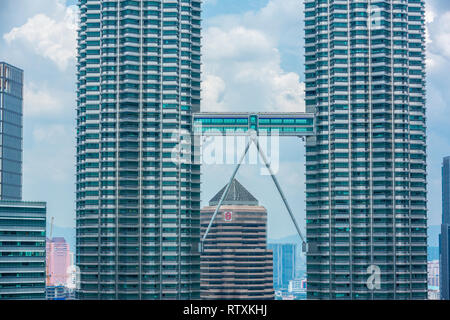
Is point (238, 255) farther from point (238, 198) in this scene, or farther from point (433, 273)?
point (433, 273)

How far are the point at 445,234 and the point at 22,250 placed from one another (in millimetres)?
33562

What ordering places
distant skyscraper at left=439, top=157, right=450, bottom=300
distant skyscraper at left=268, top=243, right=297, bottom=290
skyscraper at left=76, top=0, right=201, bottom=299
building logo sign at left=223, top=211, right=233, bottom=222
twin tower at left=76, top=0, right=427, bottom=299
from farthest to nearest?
building logo sign at left=223, top=211, right=233, bottom=222, distant skyscraper at left=268, top=243, right=297, bottom=290, twin tower at left=76, top=0, right=427, bottom=299, skyscraper at left=76, top=0, right=201, bottom=299, distant skyscraper at left=439, top=157, right=450, bottom=300

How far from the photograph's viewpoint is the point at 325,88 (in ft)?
172

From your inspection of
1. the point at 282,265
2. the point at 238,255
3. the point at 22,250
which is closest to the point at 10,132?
the point at 22,250

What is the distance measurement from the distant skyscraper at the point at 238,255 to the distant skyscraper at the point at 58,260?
26.4m

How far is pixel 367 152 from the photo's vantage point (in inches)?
1986

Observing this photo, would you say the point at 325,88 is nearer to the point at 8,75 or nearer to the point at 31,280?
the point at 31,280

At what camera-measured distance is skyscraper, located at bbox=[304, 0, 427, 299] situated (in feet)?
159

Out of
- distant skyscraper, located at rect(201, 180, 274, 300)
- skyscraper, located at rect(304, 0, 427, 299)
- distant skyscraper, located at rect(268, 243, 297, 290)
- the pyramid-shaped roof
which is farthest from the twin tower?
the pyramid-shaped roof

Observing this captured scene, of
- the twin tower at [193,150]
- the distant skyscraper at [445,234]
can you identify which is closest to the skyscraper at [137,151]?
the twin tower at [193,150]

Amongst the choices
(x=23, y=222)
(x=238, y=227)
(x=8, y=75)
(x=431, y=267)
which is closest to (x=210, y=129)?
(x=23, y=222)

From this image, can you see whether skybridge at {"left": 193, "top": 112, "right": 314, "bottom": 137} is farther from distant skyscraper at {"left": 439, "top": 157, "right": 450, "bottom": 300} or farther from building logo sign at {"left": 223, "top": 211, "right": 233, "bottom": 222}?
building logo sign at {"left": 223, "top": 211, "right": 233, "bottom": 222}

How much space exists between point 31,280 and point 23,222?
4.71 metres

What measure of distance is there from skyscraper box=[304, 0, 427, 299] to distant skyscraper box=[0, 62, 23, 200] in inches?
1154
